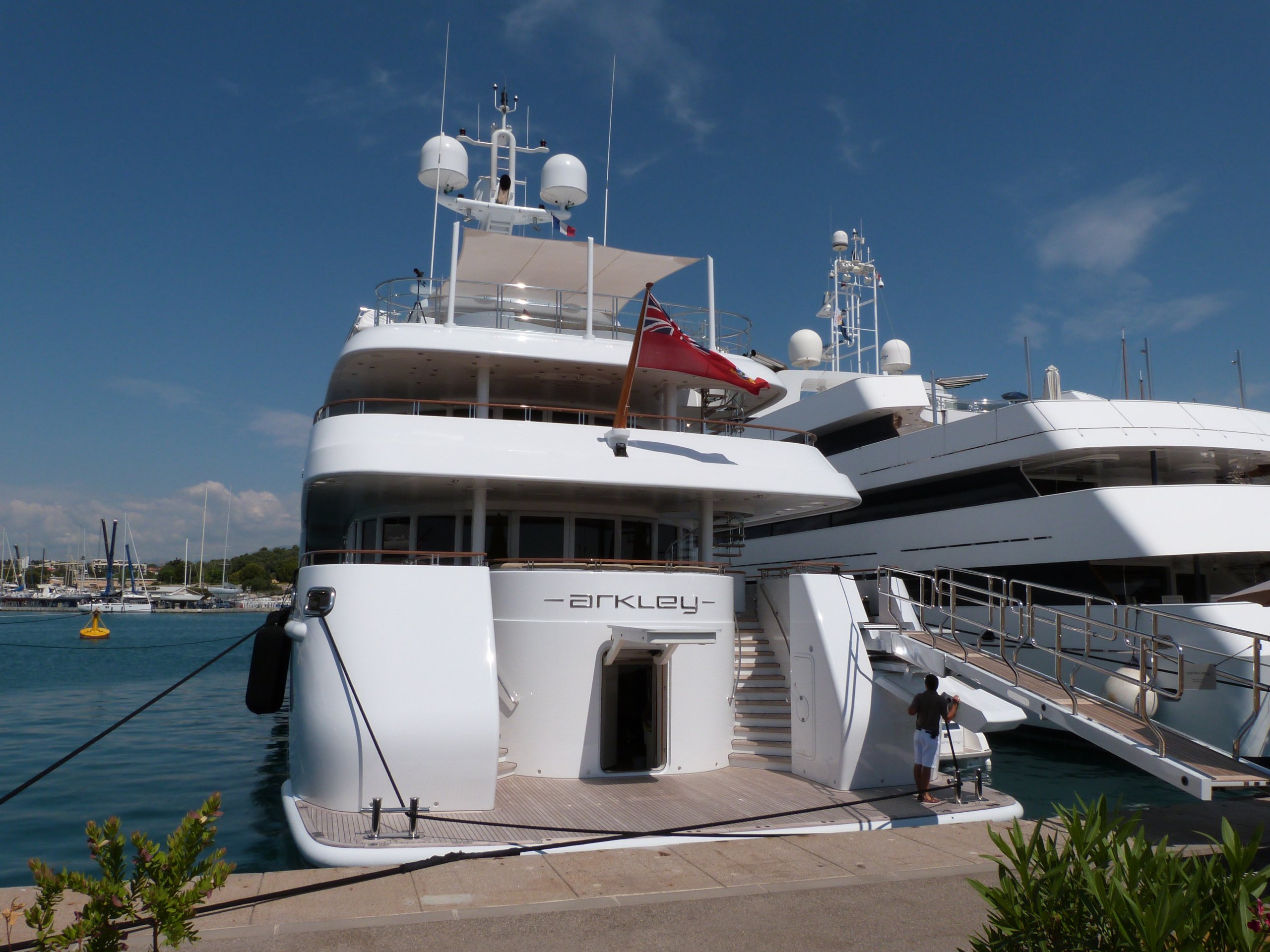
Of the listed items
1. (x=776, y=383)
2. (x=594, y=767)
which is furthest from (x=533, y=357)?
(x=594, y=767)

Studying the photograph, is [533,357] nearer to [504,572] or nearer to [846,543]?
[504,572]

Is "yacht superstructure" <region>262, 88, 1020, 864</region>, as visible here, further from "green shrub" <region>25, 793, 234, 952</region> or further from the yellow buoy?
the yellow buoy

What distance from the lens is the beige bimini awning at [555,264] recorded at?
14461 mm

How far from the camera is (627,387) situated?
11.8 metres

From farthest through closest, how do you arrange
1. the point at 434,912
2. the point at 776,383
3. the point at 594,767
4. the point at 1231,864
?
1. the point at 776,383
2. the point at 594,767
3. the point at 434,912
4. the point at 1231,864

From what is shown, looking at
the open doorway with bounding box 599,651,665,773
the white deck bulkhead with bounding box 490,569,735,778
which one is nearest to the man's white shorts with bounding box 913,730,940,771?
the white deck bulkhead with bounding box 490,569,735,778

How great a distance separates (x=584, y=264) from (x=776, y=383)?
3793 millimetres

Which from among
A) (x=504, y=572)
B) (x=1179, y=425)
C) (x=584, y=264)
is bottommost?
(x=504, y=572)

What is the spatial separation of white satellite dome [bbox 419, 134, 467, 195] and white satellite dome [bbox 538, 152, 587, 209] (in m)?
1.55

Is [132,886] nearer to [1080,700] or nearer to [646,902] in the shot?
[646,902]

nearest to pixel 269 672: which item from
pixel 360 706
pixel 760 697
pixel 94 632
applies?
pixel 360 706

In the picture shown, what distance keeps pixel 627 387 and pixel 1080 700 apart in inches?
262

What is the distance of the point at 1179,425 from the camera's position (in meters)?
15.9

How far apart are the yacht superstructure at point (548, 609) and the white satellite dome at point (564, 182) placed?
6.40ft
